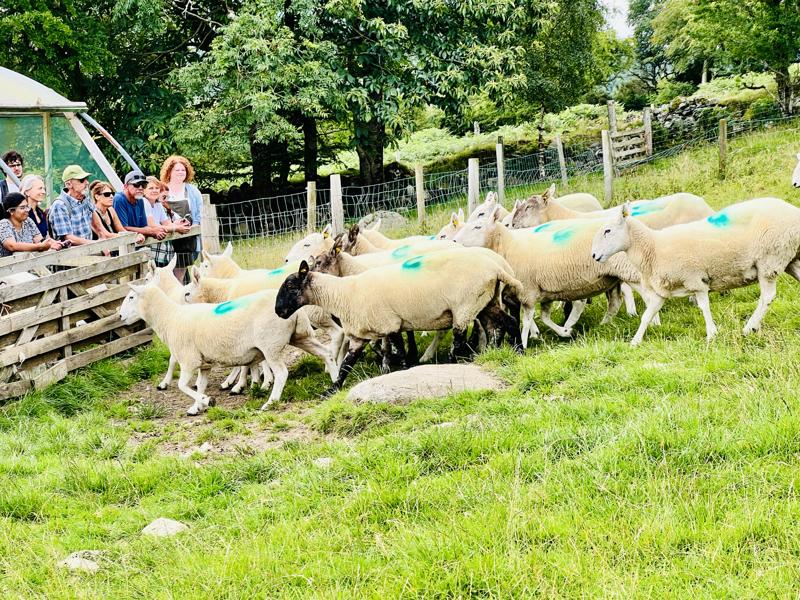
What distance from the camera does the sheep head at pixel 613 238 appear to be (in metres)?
8.27

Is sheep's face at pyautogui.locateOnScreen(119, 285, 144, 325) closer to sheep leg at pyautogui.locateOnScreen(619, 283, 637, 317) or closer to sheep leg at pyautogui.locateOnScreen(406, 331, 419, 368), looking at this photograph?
sheep leg at pyautogui.locateOnScreen(406, 331, 419, 368)

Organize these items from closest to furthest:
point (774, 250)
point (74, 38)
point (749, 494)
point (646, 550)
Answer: point (646, 550)
point (749, 494)
point (774, 250)
point (74, 38)

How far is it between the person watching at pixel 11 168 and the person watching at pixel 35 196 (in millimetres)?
421

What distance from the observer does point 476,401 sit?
659cm

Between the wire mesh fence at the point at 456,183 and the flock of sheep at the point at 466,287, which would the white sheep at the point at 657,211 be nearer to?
the flock of sheep at the point at 466,287

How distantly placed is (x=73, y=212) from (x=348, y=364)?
169 inches

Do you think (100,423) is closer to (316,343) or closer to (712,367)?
(316,343)

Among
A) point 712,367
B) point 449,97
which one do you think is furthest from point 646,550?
point 449,97

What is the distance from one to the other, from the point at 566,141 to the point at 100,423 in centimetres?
1994

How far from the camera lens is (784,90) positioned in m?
23.9

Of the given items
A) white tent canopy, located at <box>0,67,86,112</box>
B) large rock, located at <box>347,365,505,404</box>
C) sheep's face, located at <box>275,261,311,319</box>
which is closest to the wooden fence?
sheep's face, located at <box>275,261,311,319</box>

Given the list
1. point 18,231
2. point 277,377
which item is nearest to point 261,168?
point 18,231

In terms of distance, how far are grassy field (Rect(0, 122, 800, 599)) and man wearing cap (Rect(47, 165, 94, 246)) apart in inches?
112

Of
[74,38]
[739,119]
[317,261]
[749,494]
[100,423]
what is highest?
[74,38]
